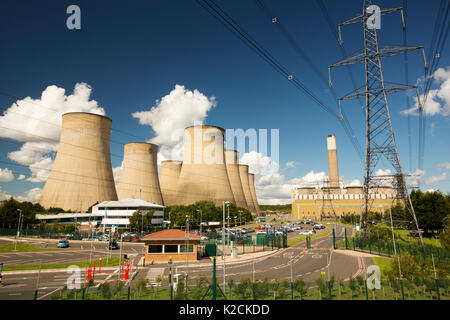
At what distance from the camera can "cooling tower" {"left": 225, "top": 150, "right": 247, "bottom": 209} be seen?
92.0 meters

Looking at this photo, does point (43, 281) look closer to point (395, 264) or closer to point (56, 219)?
point (395, 264)

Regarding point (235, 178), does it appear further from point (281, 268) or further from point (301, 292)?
Answer: point (301, 292)

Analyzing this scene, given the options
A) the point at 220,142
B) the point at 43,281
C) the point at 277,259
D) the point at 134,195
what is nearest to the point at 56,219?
the point at 134,195

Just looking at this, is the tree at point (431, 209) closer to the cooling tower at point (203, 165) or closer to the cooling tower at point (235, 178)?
the cooling tower at point (203, 165)

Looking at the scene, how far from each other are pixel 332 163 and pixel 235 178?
42638mm

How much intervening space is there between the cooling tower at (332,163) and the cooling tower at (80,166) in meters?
85.9

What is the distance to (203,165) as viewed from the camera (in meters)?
71.7

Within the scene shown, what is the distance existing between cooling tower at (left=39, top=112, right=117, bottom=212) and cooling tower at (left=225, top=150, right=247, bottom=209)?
45201mm

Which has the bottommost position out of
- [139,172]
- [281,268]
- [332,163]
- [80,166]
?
[281,268]

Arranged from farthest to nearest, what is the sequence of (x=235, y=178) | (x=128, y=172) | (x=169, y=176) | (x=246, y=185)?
1. (x=246, y=185)
2. (x=169, y=176)
3. (x=235, y=178)
4. (x=128, y=172)

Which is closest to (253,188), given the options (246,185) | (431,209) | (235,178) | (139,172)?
(246,185)

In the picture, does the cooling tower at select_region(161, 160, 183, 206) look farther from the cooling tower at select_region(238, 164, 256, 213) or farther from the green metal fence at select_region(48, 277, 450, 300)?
the green metal fence at select_region(48, 277, 450, 300)
